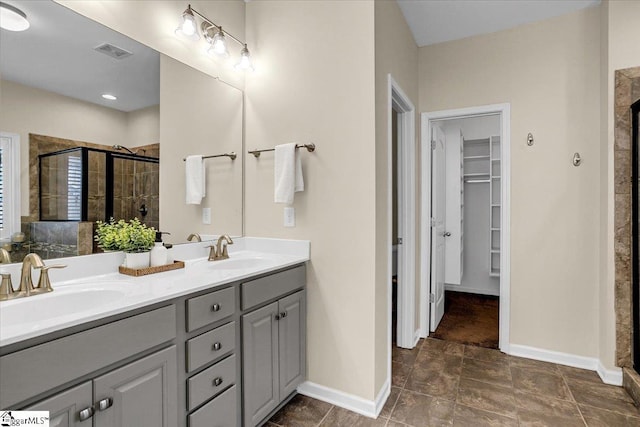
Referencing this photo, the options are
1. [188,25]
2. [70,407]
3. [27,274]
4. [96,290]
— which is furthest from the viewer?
[188,25]

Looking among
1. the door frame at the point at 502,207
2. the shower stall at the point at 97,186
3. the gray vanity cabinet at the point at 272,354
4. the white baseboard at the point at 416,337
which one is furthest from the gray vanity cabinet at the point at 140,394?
the door frame at the point at 502,207

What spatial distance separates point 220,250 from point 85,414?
1224mm

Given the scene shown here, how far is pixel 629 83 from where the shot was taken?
7.32ft

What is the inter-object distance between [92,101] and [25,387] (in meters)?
1.32

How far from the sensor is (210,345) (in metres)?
1.45

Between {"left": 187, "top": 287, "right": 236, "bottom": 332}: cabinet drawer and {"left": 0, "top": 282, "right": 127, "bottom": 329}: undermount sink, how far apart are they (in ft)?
0.87

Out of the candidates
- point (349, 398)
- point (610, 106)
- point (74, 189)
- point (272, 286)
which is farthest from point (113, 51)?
point (610, 106)

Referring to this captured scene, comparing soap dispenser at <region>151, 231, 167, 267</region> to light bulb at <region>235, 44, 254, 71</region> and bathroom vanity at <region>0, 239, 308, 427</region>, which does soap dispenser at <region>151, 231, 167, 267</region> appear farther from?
light bulb at <region>235, 44, 254, 71</region>

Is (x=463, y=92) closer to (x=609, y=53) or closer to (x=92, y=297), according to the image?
(x=609, y=53)

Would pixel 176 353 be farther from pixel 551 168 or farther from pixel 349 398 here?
pixel 551 168

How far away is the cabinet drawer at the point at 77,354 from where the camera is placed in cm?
87

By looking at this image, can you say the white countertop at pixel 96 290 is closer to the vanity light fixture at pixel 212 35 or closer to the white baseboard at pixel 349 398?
the white baseboard at pixel 349 398

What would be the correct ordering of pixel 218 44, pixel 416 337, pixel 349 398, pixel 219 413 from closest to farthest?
1. pixel 219 413
2. pixel 349 398
3. pixel 218 44
4. pixel 416 337

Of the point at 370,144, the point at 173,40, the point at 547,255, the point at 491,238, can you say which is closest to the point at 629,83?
the point at 547,255
